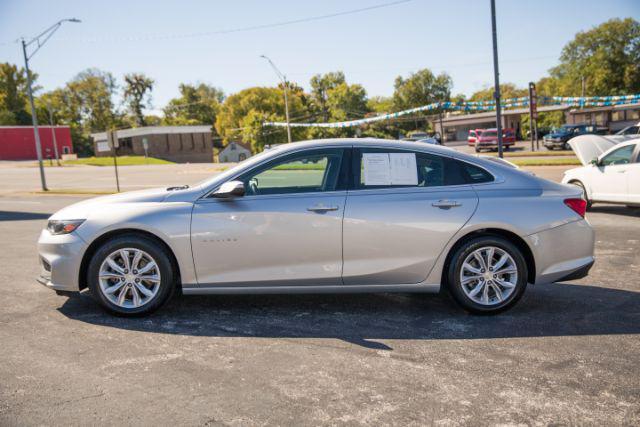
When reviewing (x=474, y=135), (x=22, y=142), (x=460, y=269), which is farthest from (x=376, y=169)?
(x=22, y=142)

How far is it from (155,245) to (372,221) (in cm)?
196

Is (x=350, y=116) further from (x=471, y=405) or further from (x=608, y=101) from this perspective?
(x=471, y=405)

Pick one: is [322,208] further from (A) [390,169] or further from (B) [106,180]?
(B) [106,180]

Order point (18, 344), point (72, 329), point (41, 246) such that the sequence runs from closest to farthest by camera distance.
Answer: point (18, 344), point (72, 329), point (41, 246)

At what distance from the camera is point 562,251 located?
498cm

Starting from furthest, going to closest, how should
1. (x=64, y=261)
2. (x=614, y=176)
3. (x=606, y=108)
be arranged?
(x=606, y=108) → (x=614, y=176) → (x=64, y=261)

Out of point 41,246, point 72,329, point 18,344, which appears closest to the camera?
point 18,344

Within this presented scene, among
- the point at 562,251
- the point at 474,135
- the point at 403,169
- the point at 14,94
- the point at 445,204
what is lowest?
the point at 562,251

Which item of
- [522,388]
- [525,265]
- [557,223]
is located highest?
[557,223]

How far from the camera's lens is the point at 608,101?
40219 millimetres

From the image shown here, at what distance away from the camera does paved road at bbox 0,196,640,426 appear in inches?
126

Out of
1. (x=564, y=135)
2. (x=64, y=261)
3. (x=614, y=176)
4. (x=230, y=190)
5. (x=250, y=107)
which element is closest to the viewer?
(x=230, y=190)

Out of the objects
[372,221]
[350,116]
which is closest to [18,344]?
[372,221]

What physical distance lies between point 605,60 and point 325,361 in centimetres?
9749
